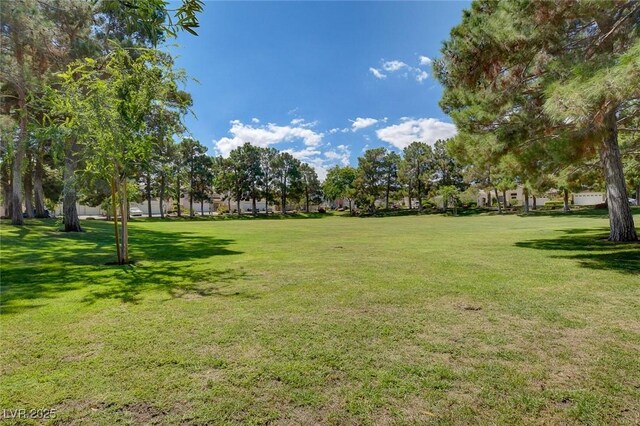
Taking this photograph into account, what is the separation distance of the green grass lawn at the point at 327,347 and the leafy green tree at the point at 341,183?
52491 mm

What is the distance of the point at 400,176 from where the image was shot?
58406 mm

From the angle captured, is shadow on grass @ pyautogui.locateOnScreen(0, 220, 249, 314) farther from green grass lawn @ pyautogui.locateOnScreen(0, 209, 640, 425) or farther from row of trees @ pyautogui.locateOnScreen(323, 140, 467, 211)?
row of trees @ pyautogui.locateOnScreen(323, 140, 467, 211)

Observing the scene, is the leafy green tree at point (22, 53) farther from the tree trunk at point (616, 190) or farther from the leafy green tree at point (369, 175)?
the leafy green tree at point (369, 175)

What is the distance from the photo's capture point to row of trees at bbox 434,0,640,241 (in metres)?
6.26

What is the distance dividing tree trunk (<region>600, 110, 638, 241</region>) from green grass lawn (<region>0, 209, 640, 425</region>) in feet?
15.2

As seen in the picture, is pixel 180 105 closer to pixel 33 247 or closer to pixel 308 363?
pixel 33 247

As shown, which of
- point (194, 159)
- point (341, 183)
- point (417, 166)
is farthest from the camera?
point (341, 183)

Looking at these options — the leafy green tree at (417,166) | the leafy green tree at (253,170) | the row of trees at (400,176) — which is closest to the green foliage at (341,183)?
the row of trees at (400,176)

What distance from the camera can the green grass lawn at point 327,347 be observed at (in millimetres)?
2465

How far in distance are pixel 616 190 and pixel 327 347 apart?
37.4 feet

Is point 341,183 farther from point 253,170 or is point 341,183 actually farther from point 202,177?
point 202,177

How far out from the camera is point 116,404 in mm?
2496

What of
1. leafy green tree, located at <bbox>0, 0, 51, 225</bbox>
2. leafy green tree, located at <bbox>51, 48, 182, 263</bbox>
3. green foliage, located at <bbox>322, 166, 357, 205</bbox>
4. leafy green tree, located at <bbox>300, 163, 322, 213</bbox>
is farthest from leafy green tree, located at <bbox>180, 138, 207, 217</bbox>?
leafy green tree, located at <bbox>51, 48, 182, 263</bbox>

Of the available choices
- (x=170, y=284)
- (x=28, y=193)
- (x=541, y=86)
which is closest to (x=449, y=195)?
(x=541, y=86)
